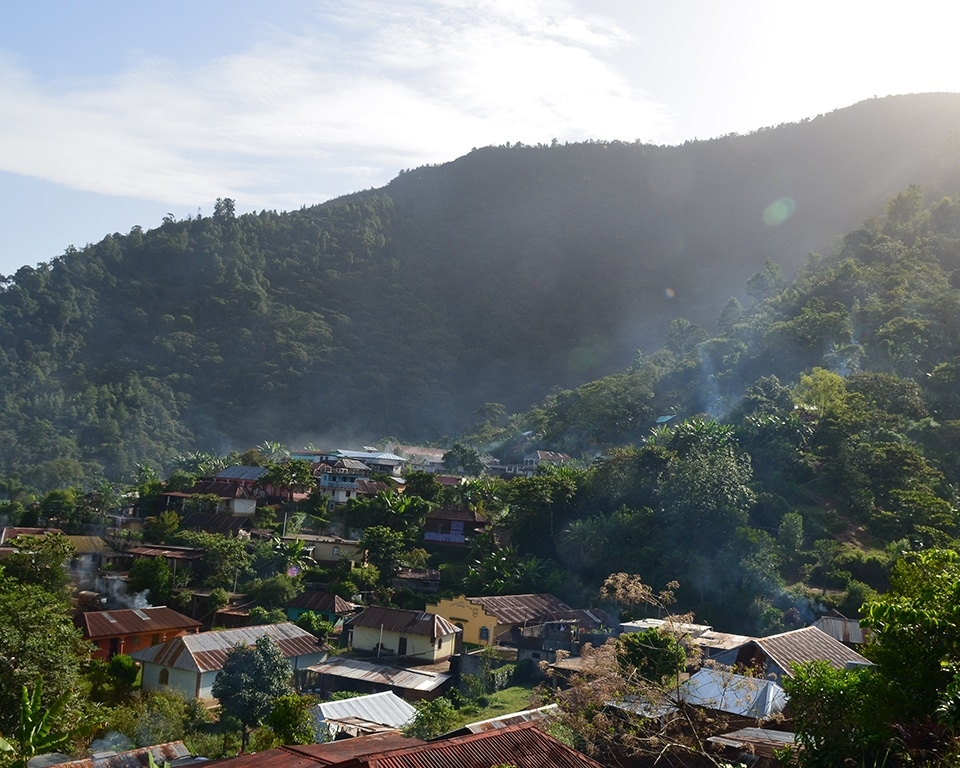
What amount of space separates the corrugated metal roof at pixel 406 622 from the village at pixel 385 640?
0.07 meters

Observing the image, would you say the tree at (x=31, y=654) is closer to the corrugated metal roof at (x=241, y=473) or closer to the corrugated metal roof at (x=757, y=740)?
the corrugated metal roof at (x=757, y=740)

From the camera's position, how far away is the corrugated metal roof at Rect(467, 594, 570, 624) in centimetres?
3159

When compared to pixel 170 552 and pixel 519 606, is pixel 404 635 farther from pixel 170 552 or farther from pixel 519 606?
pixel 170 552

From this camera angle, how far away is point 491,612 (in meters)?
31.6

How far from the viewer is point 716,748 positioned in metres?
15.0

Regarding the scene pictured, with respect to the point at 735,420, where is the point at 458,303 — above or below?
above

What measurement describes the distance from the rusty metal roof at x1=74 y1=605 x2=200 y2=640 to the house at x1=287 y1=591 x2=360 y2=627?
3.81 m

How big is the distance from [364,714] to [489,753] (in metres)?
10.3

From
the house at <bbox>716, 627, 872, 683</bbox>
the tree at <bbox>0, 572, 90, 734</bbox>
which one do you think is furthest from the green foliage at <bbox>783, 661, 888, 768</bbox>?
the tree at <bbox>0, 572, 90, 734</bbox>

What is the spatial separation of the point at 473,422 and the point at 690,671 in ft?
236

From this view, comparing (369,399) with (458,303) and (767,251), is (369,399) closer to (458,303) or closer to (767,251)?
(458,303)

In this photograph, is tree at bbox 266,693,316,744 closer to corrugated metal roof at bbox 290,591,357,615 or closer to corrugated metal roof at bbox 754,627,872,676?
corrugated metal roof at bbox 754,627,872,676

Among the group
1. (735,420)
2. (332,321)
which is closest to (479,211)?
(332,321)

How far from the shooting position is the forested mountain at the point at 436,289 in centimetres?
8369
